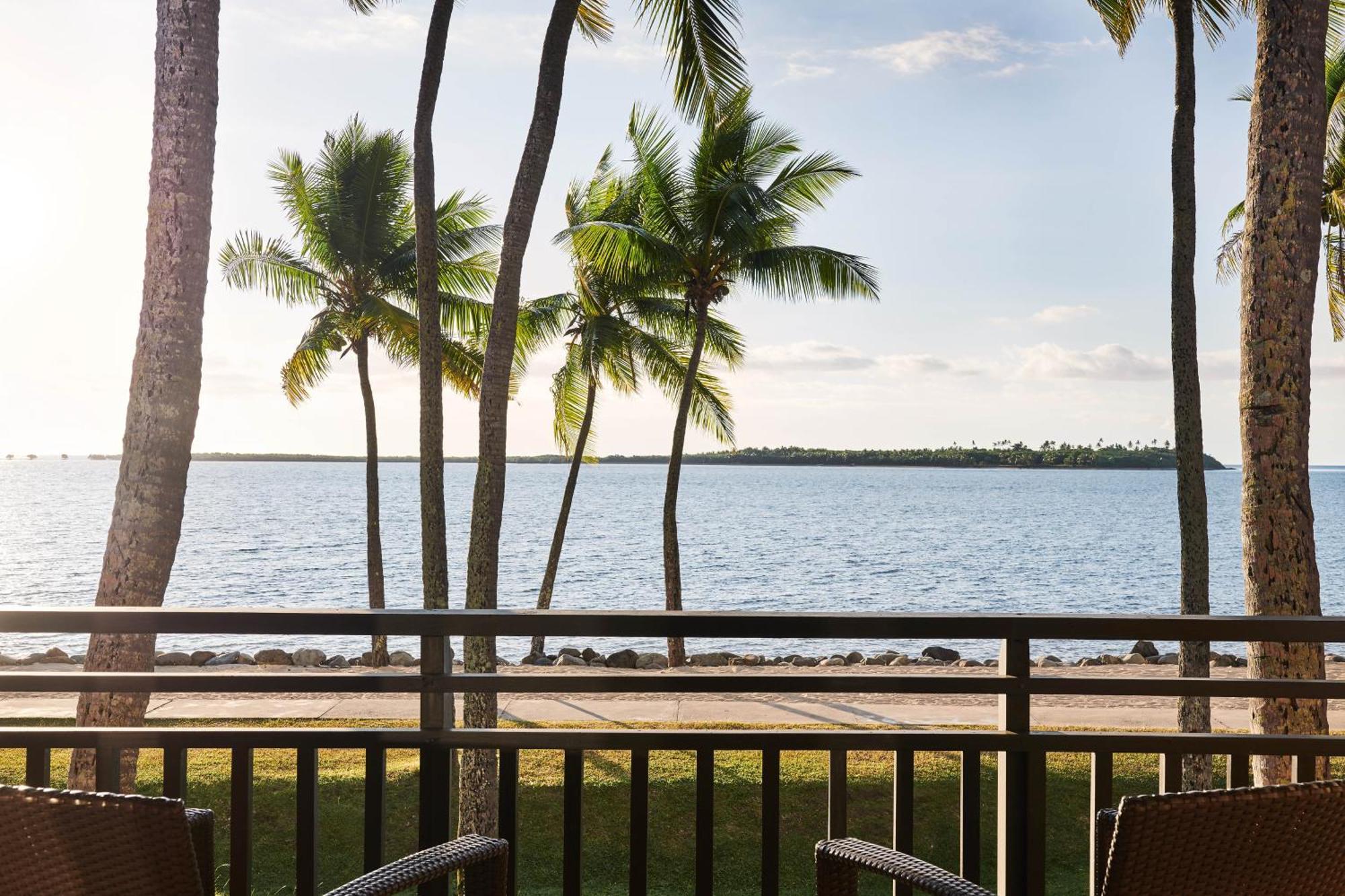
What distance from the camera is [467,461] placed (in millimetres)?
160750

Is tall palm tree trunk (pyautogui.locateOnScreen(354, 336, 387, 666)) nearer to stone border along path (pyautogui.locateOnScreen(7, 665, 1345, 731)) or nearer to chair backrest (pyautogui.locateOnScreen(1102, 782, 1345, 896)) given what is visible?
stone border along path (pyautogui.locateOnScreen(7, 665, 1345, 731))

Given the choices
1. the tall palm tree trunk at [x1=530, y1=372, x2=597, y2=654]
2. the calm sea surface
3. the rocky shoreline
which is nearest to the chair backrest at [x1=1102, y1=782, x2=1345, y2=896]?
the calm sea surface

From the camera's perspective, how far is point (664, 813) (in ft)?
21.5

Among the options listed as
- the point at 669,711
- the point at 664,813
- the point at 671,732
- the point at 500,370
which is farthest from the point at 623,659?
the point at 671,732

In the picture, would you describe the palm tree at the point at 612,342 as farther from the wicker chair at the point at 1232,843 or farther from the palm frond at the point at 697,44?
the wicker chair at the point at 1232,843

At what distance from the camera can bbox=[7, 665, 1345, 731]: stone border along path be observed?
939 centimetres

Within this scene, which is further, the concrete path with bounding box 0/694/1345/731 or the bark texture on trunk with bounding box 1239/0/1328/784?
the concrete path with bounding box 0/694/1345/731

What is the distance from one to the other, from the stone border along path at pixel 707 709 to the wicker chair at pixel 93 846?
741 centimetres

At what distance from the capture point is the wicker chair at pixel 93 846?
1.26m

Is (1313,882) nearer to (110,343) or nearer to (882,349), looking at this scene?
(110,343)

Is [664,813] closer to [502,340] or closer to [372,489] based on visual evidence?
[502,340]

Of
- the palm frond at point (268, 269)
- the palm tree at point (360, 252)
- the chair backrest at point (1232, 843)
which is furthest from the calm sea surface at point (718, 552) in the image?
the palm frond at point (268, 269)

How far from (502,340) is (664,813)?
11.6 feet

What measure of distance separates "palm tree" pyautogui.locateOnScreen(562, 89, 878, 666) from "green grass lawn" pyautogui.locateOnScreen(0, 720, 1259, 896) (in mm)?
7686
